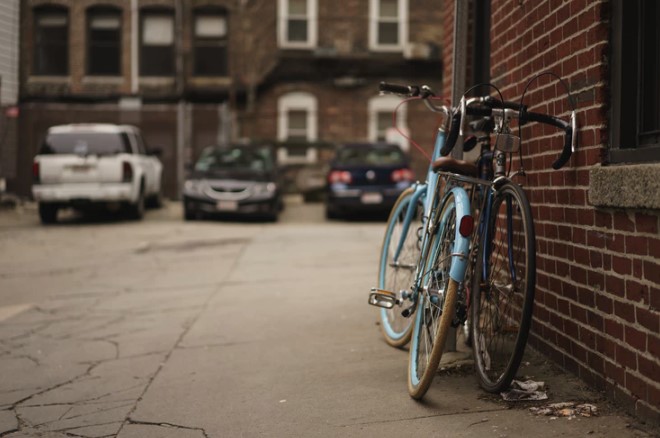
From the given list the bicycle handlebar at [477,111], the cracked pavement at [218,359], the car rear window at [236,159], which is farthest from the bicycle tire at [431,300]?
the car rear window at [236,159]

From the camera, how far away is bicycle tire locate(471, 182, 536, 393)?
12.6 feet

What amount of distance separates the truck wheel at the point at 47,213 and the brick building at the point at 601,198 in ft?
46.1

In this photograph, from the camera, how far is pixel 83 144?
55.2ft

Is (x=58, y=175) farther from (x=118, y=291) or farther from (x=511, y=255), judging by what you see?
(x=511, y=255)

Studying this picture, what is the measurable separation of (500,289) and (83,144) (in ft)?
46.6

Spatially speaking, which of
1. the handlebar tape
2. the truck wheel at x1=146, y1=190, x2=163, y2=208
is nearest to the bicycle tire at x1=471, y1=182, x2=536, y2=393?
the handlebar tape

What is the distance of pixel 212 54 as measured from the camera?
98.1 feet

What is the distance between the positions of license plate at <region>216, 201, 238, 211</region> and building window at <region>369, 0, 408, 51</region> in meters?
13.7

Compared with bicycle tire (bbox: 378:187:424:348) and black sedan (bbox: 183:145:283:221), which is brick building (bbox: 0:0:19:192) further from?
bicycle tire (bbox: 378:187:424:348)

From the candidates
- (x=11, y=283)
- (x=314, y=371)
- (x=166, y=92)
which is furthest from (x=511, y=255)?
(x=166, y=92)

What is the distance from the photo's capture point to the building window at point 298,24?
28.2m

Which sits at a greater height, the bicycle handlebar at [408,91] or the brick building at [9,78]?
the brick building at [9,78]

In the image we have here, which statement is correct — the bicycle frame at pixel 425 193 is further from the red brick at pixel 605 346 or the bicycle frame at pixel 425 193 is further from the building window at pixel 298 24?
the building window at pixel 298 24

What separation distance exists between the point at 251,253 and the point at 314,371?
22.1 ft
